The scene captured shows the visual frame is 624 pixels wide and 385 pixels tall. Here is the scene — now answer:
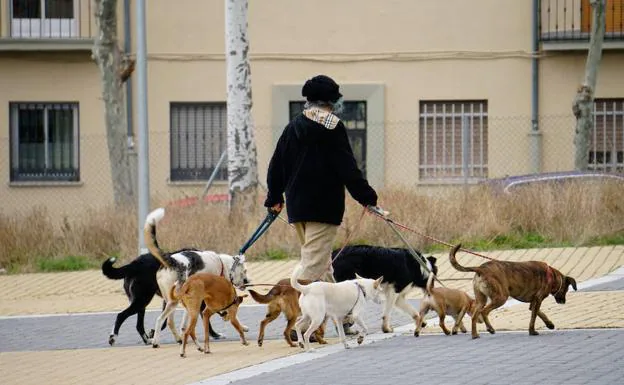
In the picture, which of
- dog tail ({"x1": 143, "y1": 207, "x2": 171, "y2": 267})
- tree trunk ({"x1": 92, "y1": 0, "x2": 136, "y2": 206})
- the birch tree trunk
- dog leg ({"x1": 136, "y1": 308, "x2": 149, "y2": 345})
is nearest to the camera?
dog tail ({"x1": 143, "y1": 207, "x2": 171, "y2": 267})


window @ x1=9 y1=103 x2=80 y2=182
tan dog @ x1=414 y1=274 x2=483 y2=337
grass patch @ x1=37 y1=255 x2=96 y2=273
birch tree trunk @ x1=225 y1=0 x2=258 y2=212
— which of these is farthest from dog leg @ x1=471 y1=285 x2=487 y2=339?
window @ x1=9 y1=103 x2=80 y2=182

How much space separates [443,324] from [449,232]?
7.57 meters

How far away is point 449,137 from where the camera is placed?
102 feet

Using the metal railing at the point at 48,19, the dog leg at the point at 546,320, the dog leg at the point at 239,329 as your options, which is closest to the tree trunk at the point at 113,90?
the metal railing at the point at 48,19

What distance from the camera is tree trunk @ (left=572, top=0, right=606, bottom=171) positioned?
28.0m

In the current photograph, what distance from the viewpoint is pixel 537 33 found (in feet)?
103

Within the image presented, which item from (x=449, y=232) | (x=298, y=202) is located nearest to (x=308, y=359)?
(x=298, y=202)

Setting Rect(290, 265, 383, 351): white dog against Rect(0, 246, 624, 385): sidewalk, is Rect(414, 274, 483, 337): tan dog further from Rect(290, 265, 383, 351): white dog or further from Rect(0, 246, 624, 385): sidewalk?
Rect(290, 265, 383, 351): white dog

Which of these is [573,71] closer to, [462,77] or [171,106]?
[462,77]

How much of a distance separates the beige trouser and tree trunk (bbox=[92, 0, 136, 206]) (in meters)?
14.2

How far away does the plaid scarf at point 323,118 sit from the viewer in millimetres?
12125

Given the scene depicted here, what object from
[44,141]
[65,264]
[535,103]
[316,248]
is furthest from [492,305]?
[44,141]

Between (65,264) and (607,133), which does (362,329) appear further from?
(607,133)

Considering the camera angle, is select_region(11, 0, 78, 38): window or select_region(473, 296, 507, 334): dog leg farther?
select_region(11, 0, 78, 38): window
